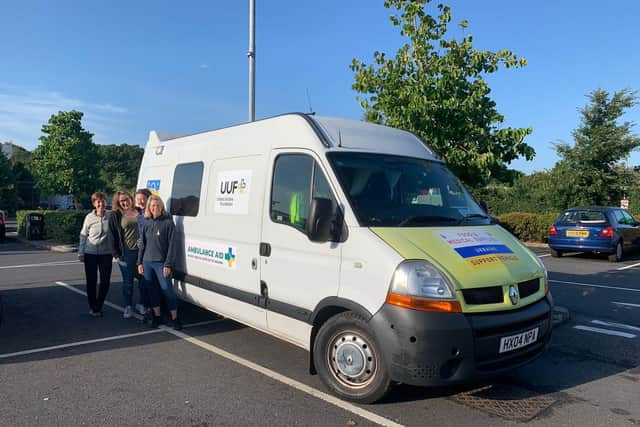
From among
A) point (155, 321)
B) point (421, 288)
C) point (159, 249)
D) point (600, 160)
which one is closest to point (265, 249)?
point (421, 288)

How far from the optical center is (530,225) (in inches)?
795

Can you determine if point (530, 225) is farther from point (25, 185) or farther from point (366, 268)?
point (25, 185)

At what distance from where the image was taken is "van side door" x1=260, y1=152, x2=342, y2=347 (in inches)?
162

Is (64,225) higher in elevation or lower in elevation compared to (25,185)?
lower

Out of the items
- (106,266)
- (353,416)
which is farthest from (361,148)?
(106,266)

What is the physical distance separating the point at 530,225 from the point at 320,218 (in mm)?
18522

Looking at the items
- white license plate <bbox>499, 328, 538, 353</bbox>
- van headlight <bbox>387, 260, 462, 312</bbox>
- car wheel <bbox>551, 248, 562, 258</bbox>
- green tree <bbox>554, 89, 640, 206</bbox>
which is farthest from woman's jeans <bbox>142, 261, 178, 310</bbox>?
green tree <bbox>554, 89, 640, 206</bbox>

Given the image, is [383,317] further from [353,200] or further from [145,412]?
[145,412]

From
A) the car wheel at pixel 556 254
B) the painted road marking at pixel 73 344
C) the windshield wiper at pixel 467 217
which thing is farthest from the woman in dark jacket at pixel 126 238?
the car wheel at pixel 556 254

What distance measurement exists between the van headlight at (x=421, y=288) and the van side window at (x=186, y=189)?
10.6ft

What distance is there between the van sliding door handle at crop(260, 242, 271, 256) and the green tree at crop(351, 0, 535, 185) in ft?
11.4

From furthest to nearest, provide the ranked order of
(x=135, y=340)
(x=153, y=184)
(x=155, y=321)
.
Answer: (x=153, y=184), (x=155, y=321), (x=135, y=340)

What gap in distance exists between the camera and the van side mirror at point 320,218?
385cm

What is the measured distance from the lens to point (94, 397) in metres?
4.10
